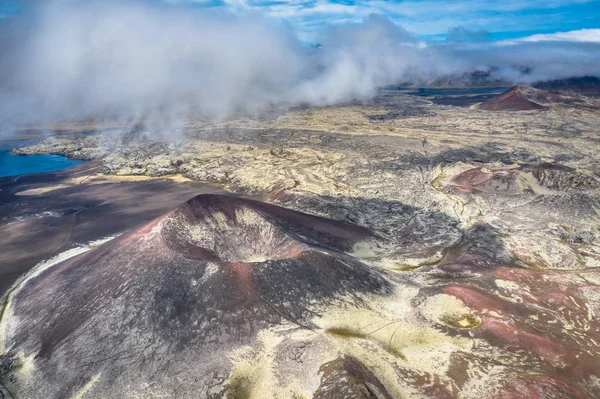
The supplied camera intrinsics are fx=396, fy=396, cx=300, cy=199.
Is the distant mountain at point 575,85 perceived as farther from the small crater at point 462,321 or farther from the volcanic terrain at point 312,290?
the small crater at point 462,321

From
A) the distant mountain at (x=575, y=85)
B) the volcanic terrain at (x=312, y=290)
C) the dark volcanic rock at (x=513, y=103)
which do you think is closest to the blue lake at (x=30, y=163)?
the volcanic terrain at (x=312, y=290)

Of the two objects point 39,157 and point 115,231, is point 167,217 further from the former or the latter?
point 39,157

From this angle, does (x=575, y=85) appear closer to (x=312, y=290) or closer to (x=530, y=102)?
(x=530, y=102)

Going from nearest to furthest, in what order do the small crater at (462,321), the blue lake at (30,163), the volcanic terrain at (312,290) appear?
1. the volcanic terrain at (312,290)
2. the small crater at (462,321)
3. the blue lake at (30,163)

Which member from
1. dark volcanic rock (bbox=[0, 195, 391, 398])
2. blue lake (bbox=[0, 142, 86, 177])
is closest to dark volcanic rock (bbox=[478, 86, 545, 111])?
dark volcanic rock (bbox=[0, 195, 391, 398])

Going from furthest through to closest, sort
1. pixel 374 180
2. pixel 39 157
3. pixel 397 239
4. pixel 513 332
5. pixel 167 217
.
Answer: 1. pixel 39 157
2. pixel 374 180
3. pixel 397 239
4. pixel 167 217
5. pixel 513 332

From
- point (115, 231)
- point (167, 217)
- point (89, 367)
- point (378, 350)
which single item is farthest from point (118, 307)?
point (115, 231)

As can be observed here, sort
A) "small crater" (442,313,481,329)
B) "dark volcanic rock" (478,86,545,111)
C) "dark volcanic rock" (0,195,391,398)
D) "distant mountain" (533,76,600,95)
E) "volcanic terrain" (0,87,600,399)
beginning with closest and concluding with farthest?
"volcanic terrain" (0,87,600,399) → "dark volcanic rock" (0,195,391,398) → "small crater" (442,313,481,329) → "dark volcanic rock" (478,86,545,111) → "distant mountain" (533,76,600,95)

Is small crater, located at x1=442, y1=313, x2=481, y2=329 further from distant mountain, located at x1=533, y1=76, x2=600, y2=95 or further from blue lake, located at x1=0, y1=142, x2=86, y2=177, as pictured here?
distant mountain, located at x1=533, y1=76, x2=600, y2=95
